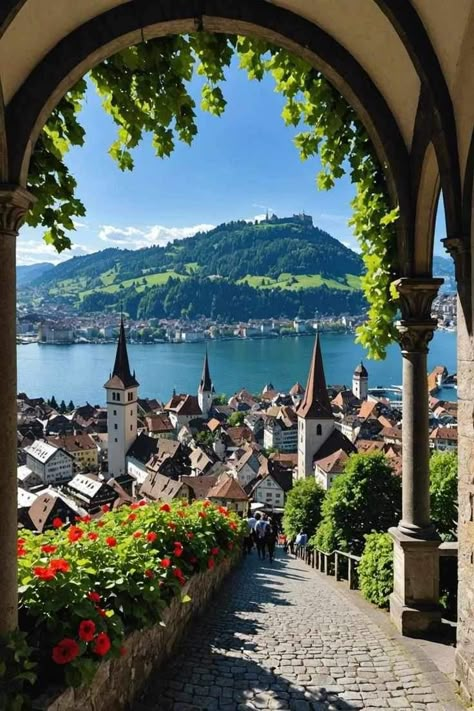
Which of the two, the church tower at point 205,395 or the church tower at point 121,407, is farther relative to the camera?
the church tower at point 205,395

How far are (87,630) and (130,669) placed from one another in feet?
2.44

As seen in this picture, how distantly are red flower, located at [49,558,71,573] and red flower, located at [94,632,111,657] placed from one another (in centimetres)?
41

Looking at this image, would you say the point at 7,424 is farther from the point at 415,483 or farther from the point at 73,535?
the point at 415,483

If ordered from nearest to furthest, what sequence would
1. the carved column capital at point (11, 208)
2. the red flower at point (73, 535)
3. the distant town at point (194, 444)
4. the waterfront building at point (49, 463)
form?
the carved column capital at point (11, 208) < the red flower at point (73, 535) < the distant town at point (194, 444) < the waterfront building at point (49, 463)

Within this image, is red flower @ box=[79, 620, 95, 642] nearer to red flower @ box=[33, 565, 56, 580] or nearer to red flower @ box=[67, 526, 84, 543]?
red flower @ box=[33, 565, 56, 580]

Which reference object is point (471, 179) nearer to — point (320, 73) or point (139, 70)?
point (320, 73)

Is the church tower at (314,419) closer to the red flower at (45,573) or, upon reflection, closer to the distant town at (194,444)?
the distant town at (194,444)

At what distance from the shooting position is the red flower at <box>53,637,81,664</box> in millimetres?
2705

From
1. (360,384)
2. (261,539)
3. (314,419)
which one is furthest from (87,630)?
(360,384)

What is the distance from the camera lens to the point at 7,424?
3.02 meters

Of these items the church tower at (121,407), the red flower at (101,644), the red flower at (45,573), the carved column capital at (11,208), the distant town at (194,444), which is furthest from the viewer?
the church tower at (121,407)

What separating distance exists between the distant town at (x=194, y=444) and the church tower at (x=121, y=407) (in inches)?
4.6

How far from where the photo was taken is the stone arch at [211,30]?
11.5 feet

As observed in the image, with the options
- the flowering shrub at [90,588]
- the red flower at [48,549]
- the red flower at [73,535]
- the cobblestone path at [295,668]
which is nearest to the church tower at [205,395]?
the cobblestone path at [295,668]
